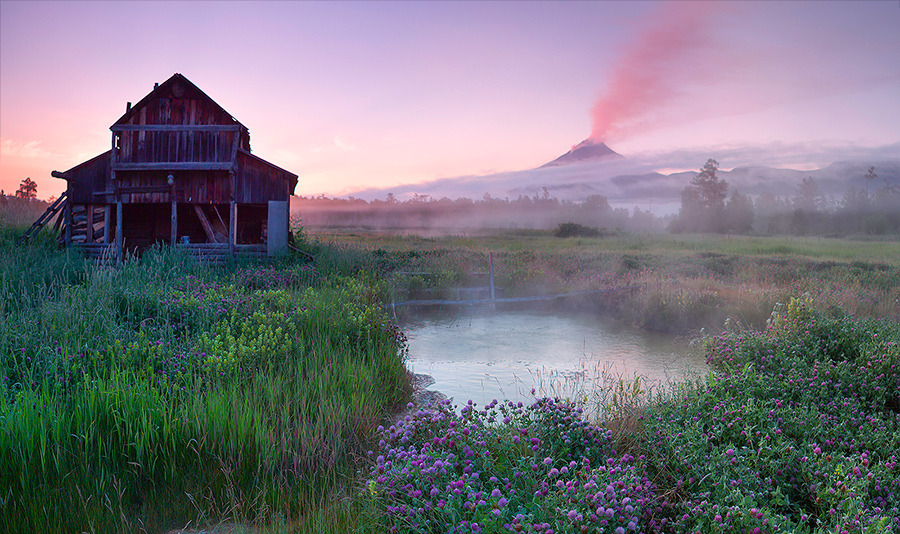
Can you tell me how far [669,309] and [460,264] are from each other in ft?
29.6

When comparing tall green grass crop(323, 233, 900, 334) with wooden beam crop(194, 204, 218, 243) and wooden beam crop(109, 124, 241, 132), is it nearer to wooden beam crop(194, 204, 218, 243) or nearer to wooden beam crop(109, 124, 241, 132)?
wooden beam crop(194, 204, 218, 243)

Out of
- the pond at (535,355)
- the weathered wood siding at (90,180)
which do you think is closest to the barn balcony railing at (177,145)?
the weathered wood siding at (90,180)

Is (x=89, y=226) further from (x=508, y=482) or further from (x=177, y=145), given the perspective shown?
(x=508, y=482)

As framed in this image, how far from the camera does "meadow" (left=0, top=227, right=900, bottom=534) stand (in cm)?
322

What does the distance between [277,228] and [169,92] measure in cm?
639

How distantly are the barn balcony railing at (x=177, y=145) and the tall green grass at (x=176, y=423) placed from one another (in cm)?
1180

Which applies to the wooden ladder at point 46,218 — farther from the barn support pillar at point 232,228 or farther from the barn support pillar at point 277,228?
the barn support pillar at point 277,228

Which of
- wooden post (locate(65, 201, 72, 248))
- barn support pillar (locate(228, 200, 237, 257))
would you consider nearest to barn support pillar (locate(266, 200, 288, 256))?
barn support pillar (locate(228, 200, 237, 257))

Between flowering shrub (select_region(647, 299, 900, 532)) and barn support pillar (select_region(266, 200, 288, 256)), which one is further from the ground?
barn support pillar (select_region(266, 200, 288, 256))

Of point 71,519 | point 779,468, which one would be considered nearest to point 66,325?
point 71,519

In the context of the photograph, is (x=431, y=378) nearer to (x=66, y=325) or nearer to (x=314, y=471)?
(x=314, y=471)

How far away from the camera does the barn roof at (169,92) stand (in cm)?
1820

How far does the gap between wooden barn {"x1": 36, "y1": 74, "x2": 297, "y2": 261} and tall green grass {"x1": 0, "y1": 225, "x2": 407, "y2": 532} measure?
37.6ft

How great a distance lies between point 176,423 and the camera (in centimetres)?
438
